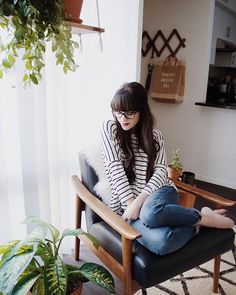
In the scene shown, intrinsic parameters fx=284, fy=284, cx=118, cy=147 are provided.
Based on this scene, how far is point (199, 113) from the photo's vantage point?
10.7 ft

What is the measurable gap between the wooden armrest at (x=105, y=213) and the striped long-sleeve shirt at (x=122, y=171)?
0.43 ft

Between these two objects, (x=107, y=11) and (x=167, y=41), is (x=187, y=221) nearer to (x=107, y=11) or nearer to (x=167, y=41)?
(x=107, y=11)

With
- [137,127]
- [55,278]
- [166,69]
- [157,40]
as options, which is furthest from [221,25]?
[55,278]

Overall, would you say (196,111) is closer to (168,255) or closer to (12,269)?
(168,255)

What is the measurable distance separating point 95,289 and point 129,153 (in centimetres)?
82

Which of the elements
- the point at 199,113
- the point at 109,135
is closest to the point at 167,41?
the point at 199,113

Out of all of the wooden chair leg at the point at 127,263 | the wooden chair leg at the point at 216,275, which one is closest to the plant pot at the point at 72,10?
the wooden chair leg at the point at 127,263

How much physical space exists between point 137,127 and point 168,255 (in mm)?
719

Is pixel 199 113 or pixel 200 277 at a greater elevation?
pixel 199 113

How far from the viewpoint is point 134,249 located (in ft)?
4.30

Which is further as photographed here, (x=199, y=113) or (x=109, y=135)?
(x=199, y=113)

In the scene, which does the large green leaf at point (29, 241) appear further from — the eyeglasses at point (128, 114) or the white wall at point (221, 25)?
the white wall at point (221, 25)

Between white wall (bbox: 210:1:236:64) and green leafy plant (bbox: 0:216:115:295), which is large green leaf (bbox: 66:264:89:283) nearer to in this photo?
green leafy plant (bbox: 0:216:115:295)

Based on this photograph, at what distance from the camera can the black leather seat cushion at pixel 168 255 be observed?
1.23m
